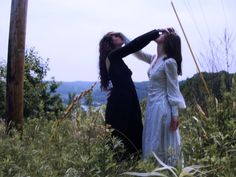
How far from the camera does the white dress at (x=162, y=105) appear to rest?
506cm

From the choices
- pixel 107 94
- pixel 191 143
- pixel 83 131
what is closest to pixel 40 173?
pixel 83 131

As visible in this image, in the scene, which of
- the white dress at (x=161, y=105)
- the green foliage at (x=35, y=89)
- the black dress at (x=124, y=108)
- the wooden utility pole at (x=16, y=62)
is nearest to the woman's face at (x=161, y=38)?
the white dress at (x=161, y=105)

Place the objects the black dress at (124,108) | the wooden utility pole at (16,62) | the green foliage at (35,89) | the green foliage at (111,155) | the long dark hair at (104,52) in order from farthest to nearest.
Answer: the green foliage at (35,89)
the wooden utility pole at (16,62)
the long dark hair at (104,52)
the black dress at (124,108)
the green foliage at (111,155)

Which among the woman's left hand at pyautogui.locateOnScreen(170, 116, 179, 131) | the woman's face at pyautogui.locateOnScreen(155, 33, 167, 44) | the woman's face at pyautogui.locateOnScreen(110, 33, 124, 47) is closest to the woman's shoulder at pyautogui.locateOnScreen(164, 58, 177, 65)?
the woman's face at pyautogui.locateOnScreen(155, 33, 167, 44)

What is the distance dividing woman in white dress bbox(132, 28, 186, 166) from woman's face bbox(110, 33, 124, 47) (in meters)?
0.43

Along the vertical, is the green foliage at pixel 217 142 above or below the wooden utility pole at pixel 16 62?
below

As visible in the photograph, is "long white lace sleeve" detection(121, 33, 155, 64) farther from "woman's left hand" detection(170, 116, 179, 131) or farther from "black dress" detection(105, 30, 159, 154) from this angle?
"woman's left hand" detection(170, 116, 179, 131)

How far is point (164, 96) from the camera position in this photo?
204 inches

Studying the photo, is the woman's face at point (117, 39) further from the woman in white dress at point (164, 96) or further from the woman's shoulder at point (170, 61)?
the woman's shoulder at point (170, 61)

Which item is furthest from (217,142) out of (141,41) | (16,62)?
(16,62)

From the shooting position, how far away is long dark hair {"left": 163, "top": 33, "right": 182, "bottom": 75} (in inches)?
199

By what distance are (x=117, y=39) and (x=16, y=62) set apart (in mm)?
2230

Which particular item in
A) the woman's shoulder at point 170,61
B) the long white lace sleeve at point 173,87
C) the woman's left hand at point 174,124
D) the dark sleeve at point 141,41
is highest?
the dark sleeve at point 141,41

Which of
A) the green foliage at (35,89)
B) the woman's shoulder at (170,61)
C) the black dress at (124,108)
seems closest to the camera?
the woman's shoulder at (170,61)
